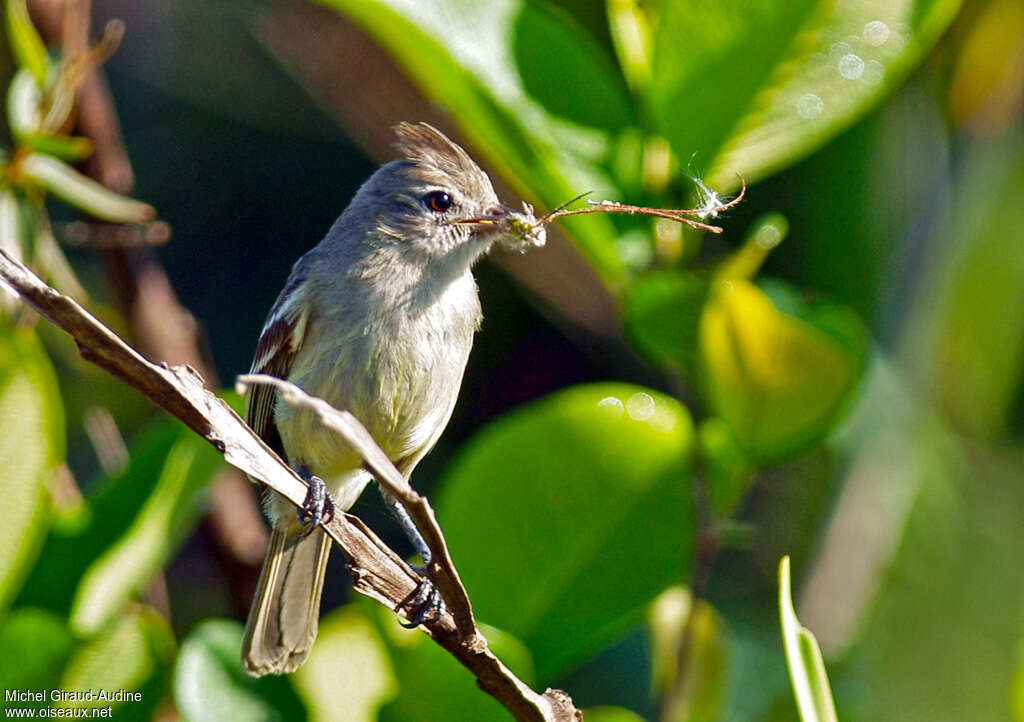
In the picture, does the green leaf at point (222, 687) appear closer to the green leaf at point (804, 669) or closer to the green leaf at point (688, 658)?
the green leaf at point (688, 658)

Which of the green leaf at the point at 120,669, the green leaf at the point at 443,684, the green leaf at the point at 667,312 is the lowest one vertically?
the green leaf at the point at 120,669

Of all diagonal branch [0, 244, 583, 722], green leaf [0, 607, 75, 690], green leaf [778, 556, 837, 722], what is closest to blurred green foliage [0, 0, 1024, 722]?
green leaf [0, 607, 75, 690]

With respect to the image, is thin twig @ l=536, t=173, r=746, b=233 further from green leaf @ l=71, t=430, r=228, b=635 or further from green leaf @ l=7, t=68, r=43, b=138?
green leaf @ l=7, t=68, r=43, b=138

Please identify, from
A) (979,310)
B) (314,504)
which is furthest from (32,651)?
(979,310)

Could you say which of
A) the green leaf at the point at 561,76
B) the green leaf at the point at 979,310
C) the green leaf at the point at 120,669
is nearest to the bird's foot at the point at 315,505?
the green leaf at the point at 120,669

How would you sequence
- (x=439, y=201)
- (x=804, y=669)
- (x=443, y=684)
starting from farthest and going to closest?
1. (x=439, y=201)
2. (x=443, y=684)
3. (x=804, y=669)

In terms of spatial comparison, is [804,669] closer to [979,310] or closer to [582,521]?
[582,521]
